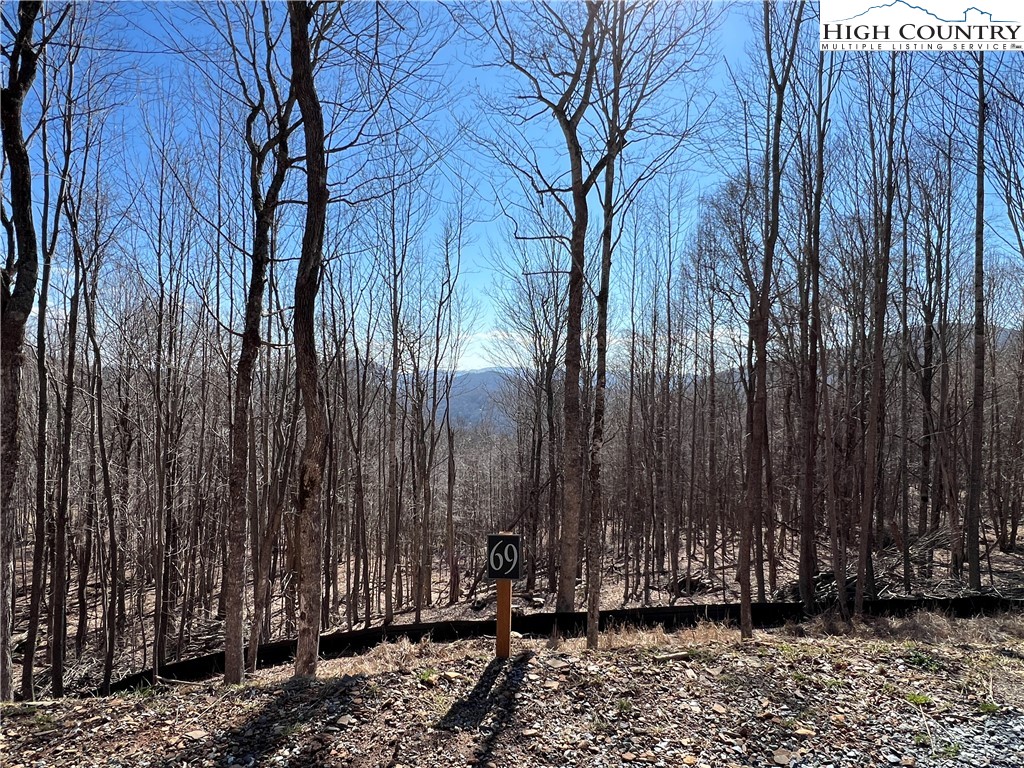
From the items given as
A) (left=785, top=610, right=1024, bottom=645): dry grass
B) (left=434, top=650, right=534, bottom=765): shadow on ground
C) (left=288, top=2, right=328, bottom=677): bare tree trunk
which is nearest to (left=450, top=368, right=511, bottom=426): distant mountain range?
(left=785, top=610, right=1024, bottom=645): dry grass

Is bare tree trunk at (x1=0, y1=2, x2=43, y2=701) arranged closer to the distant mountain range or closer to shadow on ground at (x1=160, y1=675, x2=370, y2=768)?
shadow on ground at (x1=160, y1=675, x2=370, y2=768)

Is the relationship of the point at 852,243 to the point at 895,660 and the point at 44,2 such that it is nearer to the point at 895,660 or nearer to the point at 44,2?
the point at 895,660

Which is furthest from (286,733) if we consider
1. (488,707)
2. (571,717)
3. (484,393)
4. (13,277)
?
(484,393)

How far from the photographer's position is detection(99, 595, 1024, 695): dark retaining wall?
907cm

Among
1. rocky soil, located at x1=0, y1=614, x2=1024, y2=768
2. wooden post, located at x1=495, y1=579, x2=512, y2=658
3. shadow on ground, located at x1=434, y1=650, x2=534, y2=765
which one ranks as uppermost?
wooden post, located at x1=495, y1=579, x2=512, y2=658

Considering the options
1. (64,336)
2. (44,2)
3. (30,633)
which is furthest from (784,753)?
(64,336)

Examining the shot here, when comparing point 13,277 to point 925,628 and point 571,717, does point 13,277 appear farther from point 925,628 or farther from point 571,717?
point 925,628

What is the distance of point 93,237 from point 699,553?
1880 centimetres

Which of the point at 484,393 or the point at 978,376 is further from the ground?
the point at 484,393

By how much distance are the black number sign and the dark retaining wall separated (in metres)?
4.94

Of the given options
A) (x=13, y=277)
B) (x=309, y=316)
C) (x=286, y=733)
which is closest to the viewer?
(x=286, y=733)

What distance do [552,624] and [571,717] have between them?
6477mm

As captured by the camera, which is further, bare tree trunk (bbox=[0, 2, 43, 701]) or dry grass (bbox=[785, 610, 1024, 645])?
dry grass (bbox=[785, 610, 1024, 645])

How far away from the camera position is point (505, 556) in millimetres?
4438
